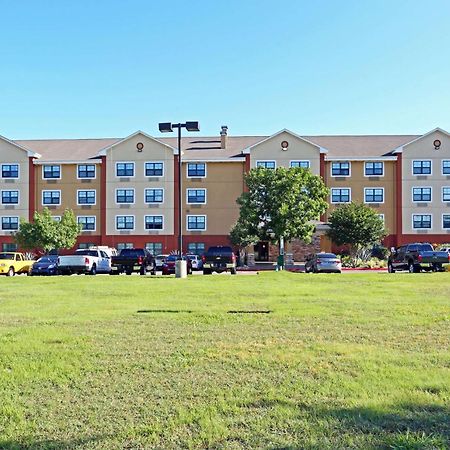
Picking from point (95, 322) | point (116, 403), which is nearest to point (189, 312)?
point (95, 322)

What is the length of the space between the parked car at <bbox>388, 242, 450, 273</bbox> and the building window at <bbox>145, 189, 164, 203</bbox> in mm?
27233

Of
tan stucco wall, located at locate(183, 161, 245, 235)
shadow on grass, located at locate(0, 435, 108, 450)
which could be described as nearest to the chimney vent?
tan stucco wall, located at locate(183, 161, 245, 235)

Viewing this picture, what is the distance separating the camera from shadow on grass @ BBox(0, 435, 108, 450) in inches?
167

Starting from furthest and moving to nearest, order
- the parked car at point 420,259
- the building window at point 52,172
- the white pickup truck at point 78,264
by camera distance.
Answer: the building window at point 52,172 → the white pickup truck at point 78,264 → the parked car at point 420,259

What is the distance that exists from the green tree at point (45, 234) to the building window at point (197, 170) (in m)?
13.3

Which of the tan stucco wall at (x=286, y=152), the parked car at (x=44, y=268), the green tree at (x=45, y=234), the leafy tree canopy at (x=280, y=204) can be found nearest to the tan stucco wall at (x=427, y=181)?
the tan stucco wall at (x=286, y=152)

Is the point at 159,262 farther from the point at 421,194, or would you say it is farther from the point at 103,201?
the point at 421,194

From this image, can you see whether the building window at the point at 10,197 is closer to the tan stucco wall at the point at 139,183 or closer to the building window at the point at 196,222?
the tan stucco wall at the point at 139,183

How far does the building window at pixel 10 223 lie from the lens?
173 ft

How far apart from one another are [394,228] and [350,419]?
49370 millimetres

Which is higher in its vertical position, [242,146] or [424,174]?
[242,146]

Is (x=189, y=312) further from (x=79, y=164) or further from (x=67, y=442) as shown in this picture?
(x=79, y=164)

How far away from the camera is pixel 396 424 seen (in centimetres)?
461

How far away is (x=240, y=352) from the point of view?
23.6ft
